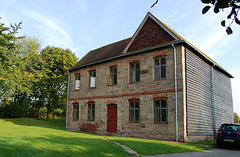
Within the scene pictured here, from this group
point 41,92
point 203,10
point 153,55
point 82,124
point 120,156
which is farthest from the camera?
point 41,92

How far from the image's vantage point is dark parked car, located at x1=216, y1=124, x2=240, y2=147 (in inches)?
481

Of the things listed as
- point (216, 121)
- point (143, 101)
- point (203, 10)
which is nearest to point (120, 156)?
point (203, 10)

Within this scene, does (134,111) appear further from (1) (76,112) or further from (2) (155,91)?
(1) (76,112)

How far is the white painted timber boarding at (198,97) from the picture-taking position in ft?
49.9

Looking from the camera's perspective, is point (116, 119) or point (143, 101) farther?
point (116, 119)

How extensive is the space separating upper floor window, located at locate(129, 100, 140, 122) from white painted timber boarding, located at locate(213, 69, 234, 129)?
7.72 metres

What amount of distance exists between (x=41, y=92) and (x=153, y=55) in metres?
24.4

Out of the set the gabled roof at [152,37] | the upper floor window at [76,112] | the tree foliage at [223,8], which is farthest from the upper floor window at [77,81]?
the tree foliage at [223,8]

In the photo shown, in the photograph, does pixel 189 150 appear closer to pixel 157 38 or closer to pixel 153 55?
pixel 153 55

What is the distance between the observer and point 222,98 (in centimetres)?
2103

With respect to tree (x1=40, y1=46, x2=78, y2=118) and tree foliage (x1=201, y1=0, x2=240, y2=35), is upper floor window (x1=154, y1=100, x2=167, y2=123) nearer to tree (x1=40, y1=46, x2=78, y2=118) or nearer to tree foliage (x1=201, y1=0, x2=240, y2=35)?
tree foliage (x1=201, y1=0, x2=240, y2=35)

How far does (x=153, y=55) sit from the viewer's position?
16.7m

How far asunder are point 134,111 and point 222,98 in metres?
9.94

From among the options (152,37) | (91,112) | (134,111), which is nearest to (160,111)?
(134,111)
